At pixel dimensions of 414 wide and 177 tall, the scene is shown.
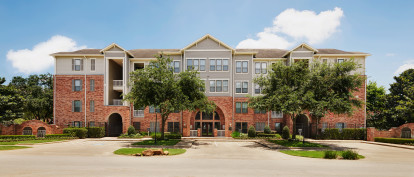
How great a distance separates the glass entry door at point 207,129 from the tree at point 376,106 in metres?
24.3

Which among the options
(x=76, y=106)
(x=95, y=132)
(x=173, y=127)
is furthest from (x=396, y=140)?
(x=76, y=106)

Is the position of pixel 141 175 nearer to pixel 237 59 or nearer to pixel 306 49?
pixel 237 59

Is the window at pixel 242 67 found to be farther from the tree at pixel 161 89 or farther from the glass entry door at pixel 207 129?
the tree at pixel 161 89

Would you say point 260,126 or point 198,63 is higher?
point 198,63

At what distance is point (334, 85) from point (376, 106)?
84.5 ft

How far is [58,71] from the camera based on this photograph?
35.0 meters

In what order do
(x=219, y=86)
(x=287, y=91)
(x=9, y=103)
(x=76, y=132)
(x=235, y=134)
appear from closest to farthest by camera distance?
(x=287, y=91) < (x=9, y=103) < (x=76, y=132) < (x=235, y=134) < (x=219, y=86)

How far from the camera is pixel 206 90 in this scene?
3466cm

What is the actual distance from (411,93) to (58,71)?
4815 centimetres

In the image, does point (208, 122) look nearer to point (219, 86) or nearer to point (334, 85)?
point (219, 86)

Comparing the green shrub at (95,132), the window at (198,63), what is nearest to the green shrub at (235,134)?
the window at (198,63)

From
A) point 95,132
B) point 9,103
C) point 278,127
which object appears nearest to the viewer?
point 9,103

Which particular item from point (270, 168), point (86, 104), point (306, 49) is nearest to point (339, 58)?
point (306, 49)

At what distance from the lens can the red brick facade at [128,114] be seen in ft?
112
